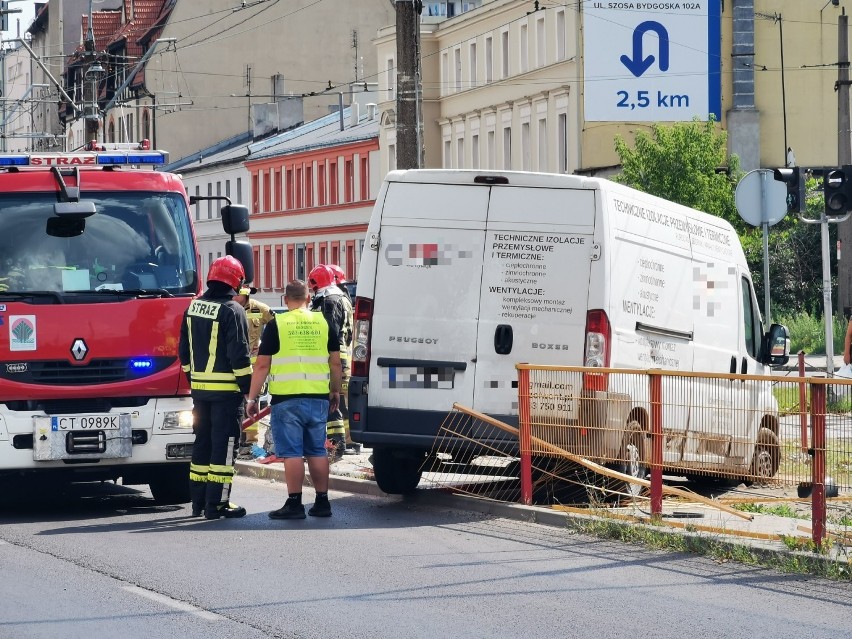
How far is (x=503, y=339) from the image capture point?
13.2m

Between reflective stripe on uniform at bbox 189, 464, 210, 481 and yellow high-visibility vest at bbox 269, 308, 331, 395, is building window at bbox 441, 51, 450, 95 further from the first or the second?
reflective stripe on uniform at bbox 189, 464, 210, 481

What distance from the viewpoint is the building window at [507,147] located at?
6047 cm

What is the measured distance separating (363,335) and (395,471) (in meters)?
1.29

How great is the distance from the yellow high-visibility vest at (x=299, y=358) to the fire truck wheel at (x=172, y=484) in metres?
1.48

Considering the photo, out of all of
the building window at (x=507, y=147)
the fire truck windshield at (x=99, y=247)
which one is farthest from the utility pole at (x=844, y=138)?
the building window at (x=507, y=147)

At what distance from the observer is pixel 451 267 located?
13.3m

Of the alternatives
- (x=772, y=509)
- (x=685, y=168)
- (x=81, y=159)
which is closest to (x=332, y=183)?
(x=685, y=168)

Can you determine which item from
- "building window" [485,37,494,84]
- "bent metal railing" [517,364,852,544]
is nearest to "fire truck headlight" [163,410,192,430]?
"bent metal railing" [517,364,852,544]

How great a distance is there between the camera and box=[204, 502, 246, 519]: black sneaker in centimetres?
1303

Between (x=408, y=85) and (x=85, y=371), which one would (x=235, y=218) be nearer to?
(x=85, y=371)

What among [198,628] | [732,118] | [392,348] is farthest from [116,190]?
[732,118]

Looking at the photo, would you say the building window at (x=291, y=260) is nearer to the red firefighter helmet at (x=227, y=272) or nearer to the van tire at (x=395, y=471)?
the van tire at (x=395, y=471)

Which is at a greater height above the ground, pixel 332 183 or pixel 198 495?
pixel 332 183

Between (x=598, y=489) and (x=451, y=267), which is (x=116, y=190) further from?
(x=598, y=489)
